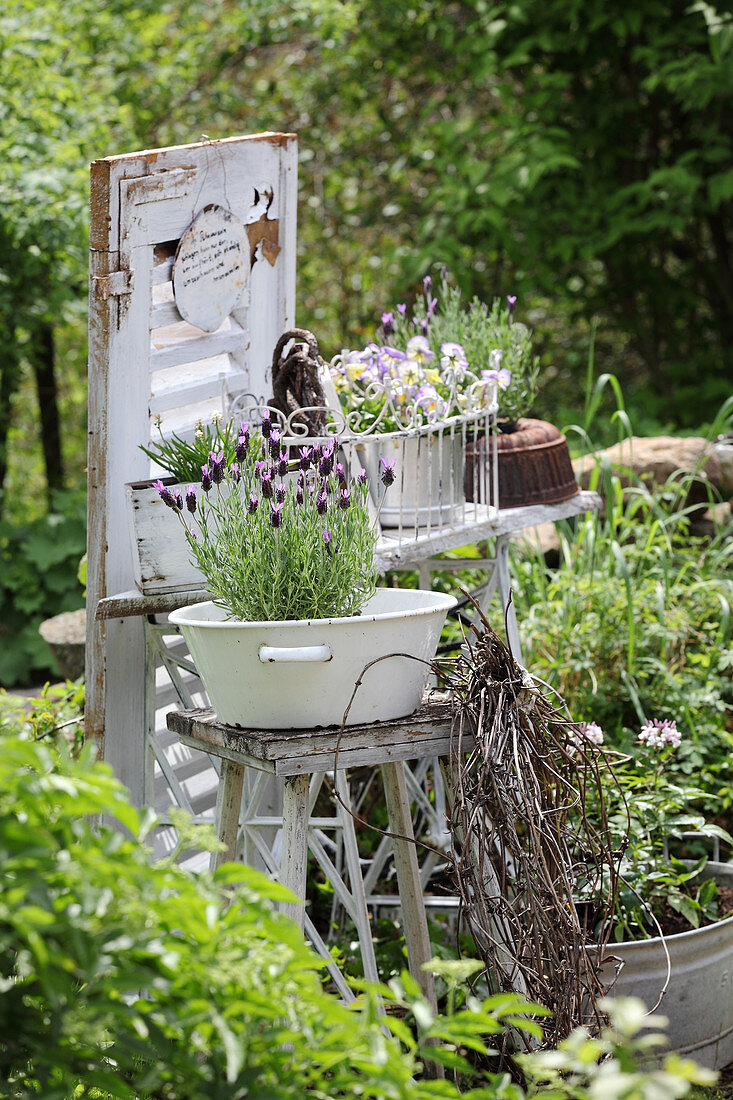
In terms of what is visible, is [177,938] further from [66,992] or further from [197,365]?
[197,365]

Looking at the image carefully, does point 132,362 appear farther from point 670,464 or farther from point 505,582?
point 670,464

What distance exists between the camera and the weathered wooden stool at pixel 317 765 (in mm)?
1522

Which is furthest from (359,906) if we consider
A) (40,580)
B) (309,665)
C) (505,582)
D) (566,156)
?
(566,156)

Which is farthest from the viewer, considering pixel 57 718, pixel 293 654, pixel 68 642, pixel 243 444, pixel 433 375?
pixel 68 642

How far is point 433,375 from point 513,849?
0.96m

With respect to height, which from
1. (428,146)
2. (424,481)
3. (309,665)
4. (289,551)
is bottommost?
(309,665)

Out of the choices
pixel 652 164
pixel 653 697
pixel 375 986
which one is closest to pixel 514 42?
pixel 652 164

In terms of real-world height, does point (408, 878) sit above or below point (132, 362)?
below

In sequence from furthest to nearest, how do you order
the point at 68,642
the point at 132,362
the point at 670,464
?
the point at 670,464
the point at 68,642
the point at 132,362

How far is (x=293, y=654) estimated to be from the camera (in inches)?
58.2

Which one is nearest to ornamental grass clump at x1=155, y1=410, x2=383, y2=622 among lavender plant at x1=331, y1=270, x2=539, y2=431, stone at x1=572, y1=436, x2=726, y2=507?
lavender plant at x1=331, y1=270, x2=539, y2=431

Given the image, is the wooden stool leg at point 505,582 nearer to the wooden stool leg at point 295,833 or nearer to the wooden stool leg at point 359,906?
the wooden stool leg at point 359,906

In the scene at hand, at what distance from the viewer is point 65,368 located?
6.96m

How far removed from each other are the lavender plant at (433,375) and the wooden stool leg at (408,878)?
2.20ft
